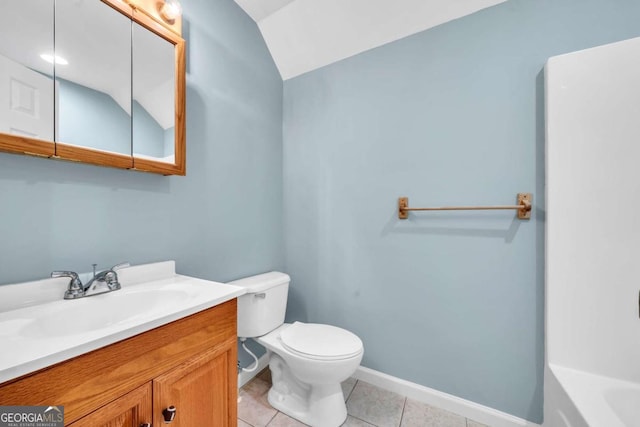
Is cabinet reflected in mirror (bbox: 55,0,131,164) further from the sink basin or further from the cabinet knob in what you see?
the cabinet knob

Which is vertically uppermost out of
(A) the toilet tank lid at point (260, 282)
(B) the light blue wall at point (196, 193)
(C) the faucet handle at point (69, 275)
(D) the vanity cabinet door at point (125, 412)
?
(B) the light blue wall at point (196, 193)

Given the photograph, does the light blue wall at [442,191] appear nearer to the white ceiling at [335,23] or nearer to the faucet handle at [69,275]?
the white ceiling at [335,23]

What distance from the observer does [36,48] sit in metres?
0.83

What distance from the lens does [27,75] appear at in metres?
0.82

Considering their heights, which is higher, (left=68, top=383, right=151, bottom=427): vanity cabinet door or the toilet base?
(left=68, top=383, right=151, bottom=427): vanity cabinet door

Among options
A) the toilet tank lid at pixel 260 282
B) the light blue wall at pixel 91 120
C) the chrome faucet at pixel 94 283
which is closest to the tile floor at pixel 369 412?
the toilet tank lid at pixel 260 282

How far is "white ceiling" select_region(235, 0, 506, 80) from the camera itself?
1.42 meters

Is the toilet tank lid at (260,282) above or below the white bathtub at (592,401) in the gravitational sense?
above

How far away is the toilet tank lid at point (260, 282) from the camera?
1418 millimetres

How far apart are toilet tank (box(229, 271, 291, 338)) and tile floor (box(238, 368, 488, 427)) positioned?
16.4 inches

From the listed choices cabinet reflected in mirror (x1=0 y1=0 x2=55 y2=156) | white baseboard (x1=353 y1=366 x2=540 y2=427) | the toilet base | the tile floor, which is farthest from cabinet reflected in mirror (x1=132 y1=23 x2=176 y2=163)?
white baseboard (x1=353 y1=366 x2=540 y2=427)

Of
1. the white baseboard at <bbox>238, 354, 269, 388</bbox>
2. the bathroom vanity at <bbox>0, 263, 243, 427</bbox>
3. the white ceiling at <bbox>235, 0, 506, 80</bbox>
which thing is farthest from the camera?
the white baseboard at <bbox>238, 354, 269, 388</bbox>

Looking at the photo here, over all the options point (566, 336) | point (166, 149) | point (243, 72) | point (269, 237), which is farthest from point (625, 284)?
point (243, 72)

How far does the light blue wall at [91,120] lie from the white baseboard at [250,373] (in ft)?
4.73
